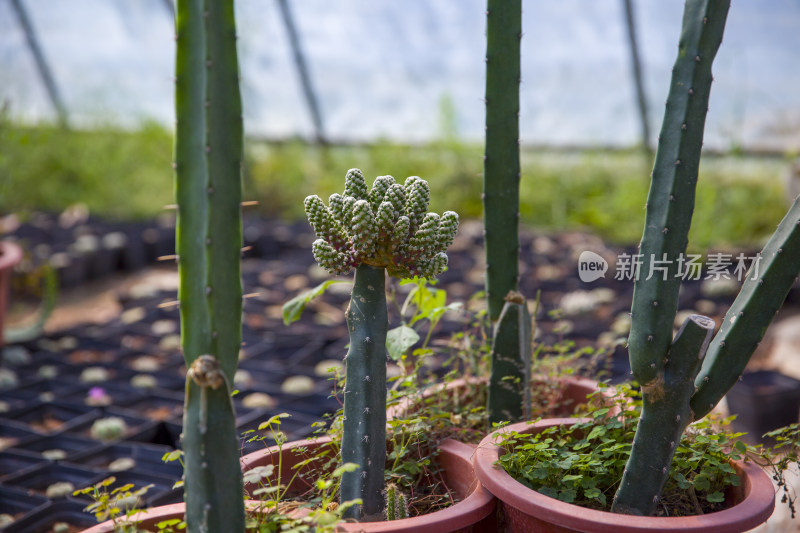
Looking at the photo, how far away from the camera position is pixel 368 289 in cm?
150

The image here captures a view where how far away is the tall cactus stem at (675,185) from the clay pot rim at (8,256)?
3415 millimetres

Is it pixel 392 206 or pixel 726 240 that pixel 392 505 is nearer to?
pixel 392 206

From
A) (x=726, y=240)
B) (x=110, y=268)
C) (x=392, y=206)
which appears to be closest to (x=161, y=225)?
(x=110, y=268)

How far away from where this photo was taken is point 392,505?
149 centimetres

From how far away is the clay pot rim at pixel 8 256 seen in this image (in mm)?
3844

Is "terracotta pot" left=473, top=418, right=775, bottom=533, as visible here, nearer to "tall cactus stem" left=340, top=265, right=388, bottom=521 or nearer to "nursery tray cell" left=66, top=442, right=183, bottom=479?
"tall cactus stem" left=340, top=265, right=388, bottom=521

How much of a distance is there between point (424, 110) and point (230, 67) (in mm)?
6346

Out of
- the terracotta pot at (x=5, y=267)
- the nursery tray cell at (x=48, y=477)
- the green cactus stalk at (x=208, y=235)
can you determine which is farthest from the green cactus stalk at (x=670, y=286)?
the terracotta pot at (x=5, y=267)

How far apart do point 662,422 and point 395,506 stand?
0.56 m

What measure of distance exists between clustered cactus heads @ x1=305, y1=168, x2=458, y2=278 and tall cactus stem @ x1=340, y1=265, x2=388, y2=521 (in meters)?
0.05

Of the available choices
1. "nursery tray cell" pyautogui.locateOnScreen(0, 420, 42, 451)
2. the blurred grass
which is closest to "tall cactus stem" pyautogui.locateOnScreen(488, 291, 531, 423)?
"nursery tray cell" pyautogui.locateOnScreen(0, 420, 42, 451)

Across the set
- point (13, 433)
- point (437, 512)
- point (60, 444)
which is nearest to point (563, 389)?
point (437, 512)

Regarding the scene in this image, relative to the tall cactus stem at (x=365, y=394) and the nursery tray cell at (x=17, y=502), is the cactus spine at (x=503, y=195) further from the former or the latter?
the nursery tray cell at (x=17, y=502)

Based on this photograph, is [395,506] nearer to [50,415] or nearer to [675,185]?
[675,185]
